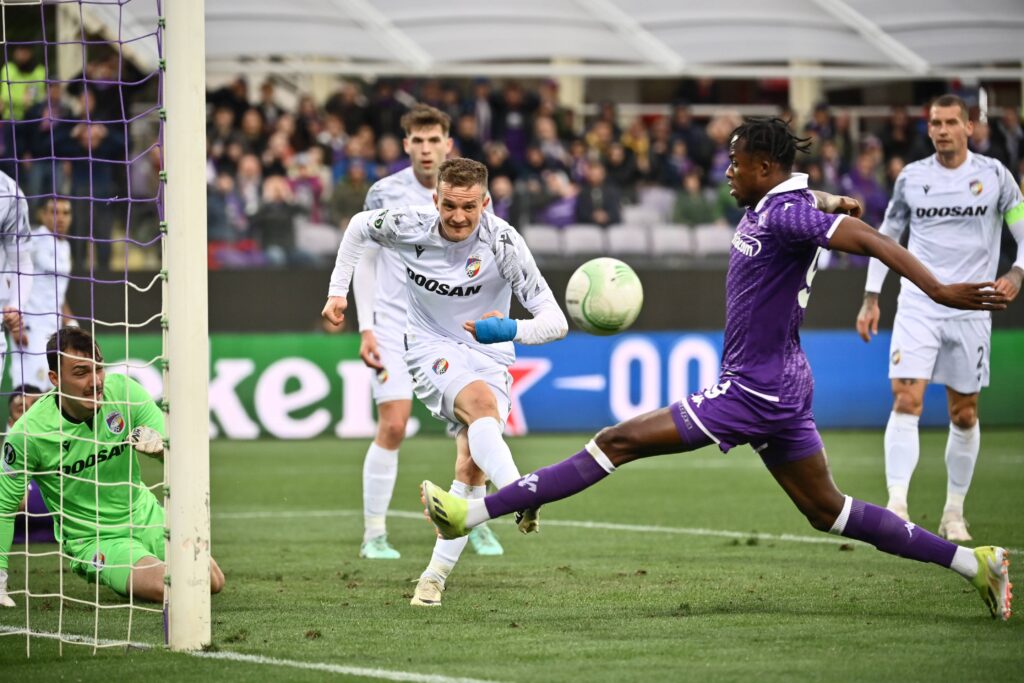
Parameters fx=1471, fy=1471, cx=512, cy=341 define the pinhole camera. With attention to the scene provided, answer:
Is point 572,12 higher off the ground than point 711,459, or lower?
higher

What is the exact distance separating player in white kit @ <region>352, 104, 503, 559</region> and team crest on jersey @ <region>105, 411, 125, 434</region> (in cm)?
181

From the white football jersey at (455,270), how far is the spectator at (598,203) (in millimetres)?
11669

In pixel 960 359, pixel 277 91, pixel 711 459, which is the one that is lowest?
pixel 711 459

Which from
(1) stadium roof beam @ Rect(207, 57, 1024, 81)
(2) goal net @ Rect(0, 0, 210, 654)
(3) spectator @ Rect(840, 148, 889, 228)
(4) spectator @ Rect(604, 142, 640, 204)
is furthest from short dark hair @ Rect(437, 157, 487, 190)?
(1) stadium roof beam @ Rect(207, 57, 1024, 81)

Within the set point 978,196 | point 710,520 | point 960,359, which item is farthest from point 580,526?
point 978,196

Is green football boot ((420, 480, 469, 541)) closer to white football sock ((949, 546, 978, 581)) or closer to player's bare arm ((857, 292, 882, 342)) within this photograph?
white football sock ((949, 546, 978, 581))

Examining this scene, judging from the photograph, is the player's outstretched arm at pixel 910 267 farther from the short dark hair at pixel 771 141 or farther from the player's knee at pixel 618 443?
the player's knee at pixel 618 443

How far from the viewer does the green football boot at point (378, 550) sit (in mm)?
8711

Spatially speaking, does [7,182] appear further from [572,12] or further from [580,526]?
[572,12]

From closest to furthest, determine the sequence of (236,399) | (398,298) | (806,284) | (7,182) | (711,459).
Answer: (806,284) → (7,182) → (398,298) → (711,459) → (236,399)

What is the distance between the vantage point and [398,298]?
916cm

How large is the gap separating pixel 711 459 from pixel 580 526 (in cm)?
559

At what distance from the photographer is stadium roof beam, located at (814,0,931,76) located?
2270 centimetres

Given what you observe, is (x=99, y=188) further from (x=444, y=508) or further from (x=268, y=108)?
(x=444, y=508)
